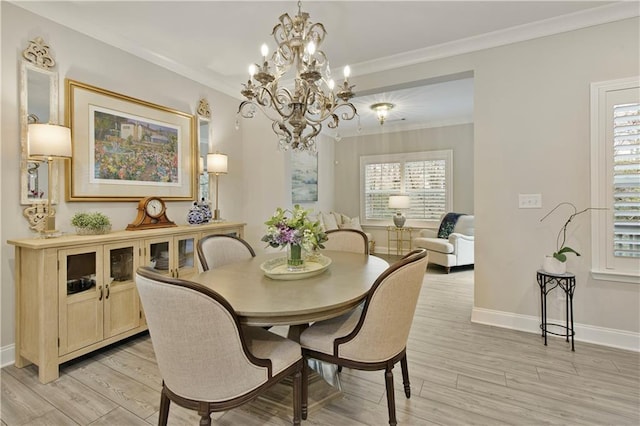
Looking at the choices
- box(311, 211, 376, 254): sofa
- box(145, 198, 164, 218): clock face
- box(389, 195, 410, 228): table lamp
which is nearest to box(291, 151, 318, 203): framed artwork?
box(311, 211, 376, 254): sofa

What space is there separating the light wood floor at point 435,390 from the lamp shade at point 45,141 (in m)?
1.54

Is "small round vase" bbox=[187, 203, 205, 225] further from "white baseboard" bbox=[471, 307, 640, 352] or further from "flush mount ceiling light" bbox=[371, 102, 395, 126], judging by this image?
"flush mount ceiling light" bbox=[371, 102, 395, 126]

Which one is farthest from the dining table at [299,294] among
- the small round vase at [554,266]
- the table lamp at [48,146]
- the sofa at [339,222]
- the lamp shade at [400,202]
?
the lamp shade at [400,202]

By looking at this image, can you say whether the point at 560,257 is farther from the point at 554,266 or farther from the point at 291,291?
the point at 291,291

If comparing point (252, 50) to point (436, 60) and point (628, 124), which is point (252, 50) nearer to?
point (436, 60)

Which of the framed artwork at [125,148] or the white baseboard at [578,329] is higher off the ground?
the framed artwork at [125,148]

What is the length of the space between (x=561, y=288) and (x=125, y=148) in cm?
413

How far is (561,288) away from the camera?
2.70 m

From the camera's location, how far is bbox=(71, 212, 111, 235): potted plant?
93.2 inches

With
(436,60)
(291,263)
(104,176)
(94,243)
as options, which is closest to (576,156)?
(436,60)

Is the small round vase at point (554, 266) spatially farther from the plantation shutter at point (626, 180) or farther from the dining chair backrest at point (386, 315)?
the dining chair backrest at point (386, 315)

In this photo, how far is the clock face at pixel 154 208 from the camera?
2873 millimetres

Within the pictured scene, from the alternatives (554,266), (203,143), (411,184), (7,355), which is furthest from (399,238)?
(7,355)

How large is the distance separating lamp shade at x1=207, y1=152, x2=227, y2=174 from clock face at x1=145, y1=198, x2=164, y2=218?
775 millimetres
